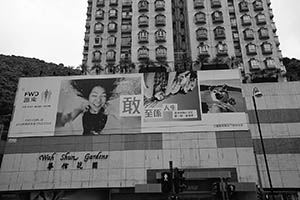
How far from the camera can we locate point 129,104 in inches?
1276

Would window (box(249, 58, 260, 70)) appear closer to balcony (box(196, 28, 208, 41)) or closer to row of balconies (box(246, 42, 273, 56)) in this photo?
row of balconies (box(246, 42, 273, 56))

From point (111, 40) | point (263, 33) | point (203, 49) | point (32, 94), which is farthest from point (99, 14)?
point (263, 33)

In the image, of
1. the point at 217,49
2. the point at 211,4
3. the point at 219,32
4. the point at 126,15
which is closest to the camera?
the point at 217,49

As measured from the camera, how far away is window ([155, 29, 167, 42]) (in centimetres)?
4309

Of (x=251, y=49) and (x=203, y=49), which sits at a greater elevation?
(x=251, y=49)

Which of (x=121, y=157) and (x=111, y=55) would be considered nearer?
(x=121, y=157)

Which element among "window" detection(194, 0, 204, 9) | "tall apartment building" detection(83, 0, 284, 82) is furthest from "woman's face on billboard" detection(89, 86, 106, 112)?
"window" detection(194, 0, 204, 9)

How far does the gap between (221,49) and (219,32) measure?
3.48 m

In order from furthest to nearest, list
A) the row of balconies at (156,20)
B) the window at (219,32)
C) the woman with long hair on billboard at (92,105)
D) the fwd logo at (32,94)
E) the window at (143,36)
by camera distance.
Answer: the row of balconies at (156,20) → the window at (143,36) → the window at (219,32) → the fwd logo at (32,94) → the woman with long hair on billboard at (92,105)

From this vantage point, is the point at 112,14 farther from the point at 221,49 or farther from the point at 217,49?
the point at 221,49

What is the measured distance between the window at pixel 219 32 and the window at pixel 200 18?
269 cm

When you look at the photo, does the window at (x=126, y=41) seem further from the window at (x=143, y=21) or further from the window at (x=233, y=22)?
the window at (x=233, y=22)

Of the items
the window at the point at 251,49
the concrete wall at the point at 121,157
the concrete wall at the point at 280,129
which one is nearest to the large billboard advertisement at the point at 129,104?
the concrete wall at the point at 121,157

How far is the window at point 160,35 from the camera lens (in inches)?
1697
